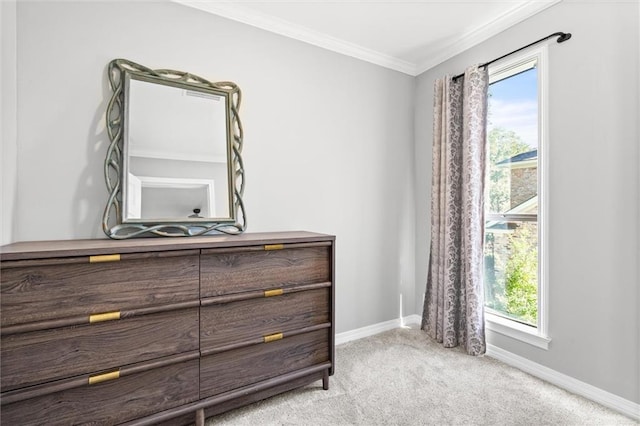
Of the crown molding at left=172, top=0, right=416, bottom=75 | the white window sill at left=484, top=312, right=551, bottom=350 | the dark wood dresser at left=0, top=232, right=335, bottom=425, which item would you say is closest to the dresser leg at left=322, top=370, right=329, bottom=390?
the dark wood dresser at left=0, top=232, right=335, bottom=425

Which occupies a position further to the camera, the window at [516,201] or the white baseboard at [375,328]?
the white baseboard at [375,328]

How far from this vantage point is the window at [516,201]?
2131 mm

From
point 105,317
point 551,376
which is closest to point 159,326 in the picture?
point 105,317

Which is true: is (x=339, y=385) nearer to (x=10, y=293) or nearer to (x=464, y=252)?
(x=464, y=252)

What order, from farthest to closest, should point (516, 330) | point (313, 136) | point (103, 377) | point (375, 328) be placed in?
point (375, 328) < point (313, 136) < point (516, 330) < point (103, 377)

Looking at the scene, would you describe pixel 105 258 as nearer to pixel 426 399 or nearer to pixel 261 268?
pixel 261 268

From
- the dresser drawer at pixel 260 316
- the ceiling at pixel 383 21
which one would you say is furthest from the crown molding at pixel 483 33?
the dresser drawer at pixel 260 316

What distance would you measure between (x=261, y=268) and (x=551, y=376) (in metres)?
1.96

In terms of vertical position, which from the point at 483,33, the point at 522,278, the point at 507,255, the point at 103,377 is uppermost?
the point at 483,33

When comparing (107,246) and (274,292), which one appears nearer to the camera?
(107,246)

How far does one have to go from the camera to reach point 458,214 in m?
2.59

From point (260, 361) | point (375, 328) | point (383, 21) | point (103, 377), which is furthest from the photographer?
point (375, 328)

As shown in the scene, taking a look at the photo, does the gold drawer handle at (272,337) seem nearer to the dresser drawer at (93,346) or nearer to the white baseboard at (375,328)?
the dresser drawer at (93,346)

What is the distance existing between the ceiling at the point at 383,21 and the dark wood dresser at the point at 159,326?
1.58 m
